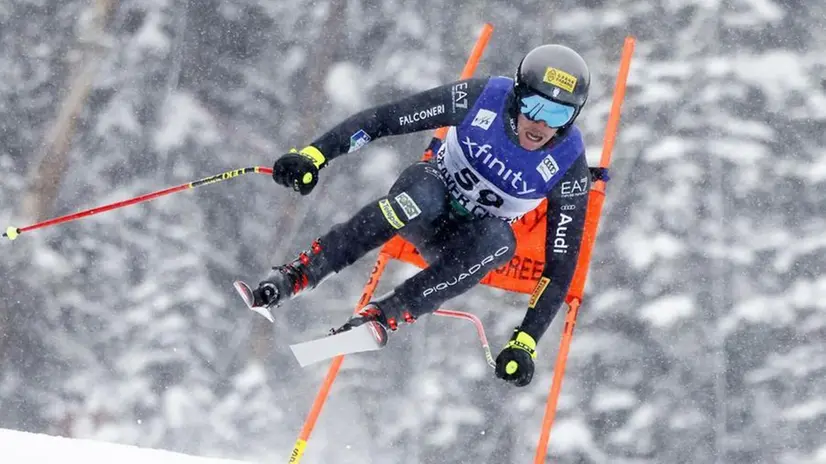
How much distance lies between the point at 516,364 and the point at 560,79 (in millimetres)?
878

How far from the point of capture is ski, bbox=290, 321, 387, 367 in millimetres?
2822

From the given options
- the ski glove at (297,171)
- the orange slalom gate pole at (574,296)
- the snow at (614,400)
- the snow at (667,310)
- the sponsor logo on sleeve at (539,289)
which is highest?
the ski glove at (297,171)

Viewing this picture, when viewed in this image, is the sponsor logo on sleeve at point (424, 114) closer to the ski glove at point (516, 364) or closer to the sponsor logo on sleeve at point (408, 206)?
the sponsor logo on sleeve at point (408, 206)

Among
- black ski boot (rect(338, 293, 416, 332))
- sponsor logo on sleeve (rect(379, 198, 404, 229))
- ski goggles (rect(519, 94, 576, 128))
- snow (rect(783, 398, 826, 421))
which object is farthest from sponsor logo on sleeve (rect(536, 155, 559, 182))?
snow (rect(783, 398, 826, 421))

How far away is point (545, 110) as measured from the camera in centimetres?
289

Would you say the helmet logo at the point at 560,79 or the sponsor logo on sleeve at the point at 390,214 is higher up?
the helmet logo at the point at 560,79

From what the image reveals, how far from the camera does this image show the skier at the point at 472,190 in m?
2.90

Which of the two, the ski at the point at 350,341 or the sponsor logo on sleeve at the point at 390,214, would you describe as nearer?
the ski at the point at 350,341

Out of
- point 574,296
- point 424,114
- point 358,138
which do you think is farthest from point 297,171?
point 574,296

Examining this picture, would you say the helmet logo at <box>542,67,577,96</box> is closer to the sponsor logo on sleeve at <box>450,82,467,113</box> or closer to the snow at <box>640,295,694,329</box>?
the sponsor logo on sleeve at <box>450,82,467,113</box>

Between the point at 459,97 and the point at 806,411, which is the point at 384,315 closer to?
the point at 459,97

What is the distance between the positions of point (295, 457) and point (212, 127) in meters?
1.82

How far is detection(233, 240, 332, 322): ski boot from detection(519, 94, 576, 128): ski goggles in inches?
30.2

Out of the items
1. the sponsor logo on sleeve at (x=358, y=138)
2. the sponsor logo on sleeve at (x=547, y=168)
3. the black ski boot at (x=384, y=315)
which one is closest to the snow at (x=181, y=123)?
the sponsor logo on sleeve at (x=358, y=138)
